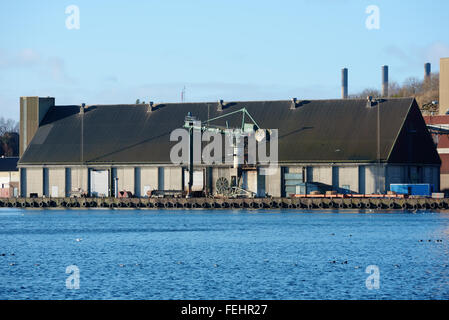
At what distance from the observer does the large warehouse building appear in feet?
347

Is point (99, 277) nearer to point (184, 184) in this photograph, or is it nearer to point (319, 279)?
point (319, 279)

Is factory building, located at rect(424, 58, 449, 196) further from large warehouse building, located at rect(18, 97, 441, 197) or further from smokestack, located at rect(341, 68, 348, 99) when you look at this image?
smokestack, located at rect(341, 68, 348, 99)

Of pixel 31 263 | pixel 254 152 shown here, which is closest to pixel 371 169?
pixel 254 152

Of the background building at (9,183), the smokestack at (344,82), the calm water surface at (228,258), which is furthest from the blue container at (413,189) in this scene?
the smokestack at (344,82)

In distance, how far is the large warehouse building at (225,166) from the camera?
347 feet

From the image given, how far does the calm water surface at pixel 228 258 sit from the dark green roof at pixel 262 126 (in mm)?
19014

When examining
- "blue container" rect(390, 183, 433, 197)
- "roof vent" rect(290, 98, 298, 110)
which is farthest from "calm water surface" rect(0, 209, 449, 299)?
"roof vent" rect(290, 98, 298, 110)

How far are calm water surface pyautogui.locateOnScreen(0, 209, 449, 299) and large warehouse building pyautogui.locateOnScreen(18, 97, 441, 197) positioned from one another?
1707cm

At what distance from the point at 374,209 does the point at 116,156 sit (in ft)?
106

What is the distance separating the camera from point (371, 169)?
4102 inches

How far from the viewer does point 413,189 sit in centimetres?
10431

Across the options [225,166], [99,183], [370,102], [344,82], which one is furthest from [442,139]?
[99,183]

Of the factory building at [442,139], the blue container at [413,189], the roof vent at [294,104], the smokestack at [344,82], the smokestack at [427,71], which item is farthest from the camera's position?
the smokestack at [427,71]

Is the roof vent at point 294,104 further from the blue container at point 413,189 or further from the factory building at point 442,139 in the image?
the blue container at point 413,189
